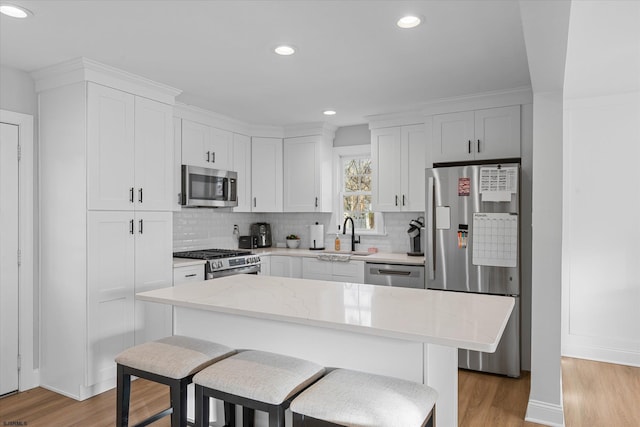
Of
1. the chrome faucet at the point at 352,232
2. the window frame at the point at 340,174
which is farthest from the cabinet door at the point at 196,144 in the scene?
the chrome faucet at the point at 352,232

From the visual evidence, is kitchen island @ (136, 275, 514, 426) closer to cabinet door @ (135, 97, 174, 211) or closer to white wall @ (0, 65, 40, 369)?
cabinet door @ (135, 97, 174, 211)

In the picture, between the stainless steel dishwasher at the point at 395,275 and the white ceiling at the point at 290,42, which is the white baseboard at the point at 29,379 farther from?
the stainless steel dishwasher at the point at 395,275

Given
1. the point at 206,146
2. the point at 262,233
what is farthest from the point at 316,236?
the point at 206,146

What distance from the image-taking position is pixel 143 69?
3266 millimetres

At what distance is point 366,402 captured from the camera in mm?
1566

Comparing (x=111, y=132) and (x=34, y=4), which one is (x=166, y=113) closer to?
(x=111, y=132)

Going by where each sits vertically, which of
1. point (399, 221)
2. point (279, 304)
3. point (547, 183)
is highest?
point (547, 183)

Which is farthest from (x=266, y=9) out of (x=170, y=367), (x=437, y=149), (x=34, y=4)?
(x=437, y=149)

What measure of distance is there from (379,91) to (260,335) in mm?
2488

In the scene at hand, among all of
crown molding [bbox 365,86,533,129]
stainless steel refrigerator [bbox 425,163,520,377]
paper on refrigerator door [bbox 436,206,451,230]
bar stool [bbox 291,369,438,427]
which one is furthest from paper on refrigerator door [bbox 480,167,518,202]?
bar stool [bbox 291,369,438,427]

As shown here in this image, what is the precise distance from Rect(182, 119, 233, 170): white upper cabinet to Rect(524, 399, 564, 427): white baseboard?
3.58 metres

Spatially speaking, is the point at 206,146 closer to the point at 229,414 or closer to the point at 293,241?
the point at 293,241

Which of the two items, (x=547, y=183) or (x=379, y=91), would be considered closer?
(x=547, y=183)

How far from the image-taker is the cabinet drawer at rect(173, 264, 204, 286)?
3.85 metres
